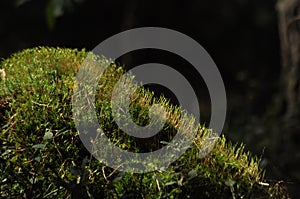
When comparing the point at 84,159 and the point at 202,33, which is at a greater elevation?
the point at 202,33

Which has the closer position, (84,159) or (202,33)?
(84,159)

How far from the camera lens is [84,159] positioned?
1.50 metres

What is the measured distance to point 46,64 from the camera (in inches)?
76.3

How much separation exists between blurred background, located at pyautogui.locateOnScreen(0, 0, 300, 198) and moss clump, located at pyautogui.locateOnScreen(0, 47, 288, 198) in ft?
7.88

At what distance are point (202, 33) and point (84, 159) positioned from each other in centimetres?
513

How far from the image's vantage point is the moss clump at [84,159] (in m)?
1.49

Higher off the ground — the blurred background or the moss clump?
the blurred background

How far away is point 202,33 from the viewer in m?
6.52

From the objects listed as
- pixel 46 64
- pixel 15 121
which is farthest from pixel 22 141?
pixel 46 64

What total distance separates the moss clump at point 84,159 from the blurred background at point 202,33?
240cm

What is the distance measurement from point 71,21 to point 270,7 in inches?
76.9

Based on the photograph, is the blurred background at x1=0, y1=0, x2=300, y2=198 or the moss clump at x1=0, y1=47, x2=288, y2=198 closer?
the moss clump at x1=0, y1=47, x2=288, y2=198

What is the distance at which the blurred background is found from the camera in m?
4.78

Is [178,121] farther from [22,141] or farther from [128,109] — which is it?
[22,141]
